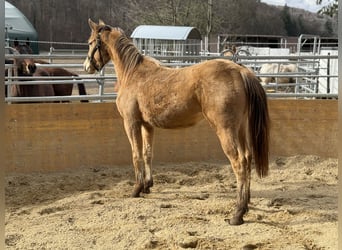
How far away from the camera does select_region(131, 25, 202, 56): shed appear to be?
18.3 m

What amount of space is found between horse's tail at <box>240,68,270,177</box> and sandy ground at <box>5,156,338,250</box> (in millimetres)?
522

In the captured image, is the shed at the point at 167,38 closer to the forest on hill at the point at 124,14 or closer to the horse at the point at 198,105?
the forest on hill at the point at 124,14

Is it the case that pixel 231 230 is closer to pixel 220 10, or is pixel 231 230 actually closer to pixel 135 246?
pixel 135 246

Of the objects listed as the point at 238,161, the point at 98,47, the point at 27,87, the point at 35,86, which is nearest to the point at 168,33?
the point at 35,86

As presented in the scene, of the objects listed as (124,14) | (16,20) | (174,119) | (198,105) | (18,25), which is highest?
(124,14)

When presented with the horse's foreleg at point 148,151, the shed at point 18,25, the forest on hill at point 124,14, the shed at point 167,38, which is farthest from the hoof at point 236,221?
the shed at point 18,25

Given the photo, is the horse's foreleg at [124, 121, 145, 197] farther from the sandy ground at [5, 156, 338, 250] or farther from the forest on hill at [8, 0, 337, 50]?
the forest on hill at [8, 0, 337, 50]

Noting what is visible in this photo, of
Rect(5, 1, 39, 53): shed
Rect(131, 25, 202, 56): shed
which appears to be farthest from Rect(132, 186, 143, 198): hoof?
Rect(5, 1, 39, 53): shed

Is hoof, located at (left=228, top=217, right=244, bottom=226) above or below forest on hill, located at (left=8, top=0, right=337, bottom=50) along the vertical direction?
below

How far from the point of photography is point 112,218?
156 inches

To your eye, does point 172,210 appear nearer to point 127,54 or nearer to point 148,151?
point 148,151

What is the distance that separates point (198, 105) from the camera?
4223 mm

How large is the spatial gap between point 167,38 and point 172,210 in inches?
585

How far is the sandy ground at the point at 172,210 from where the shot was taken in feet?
11.4
